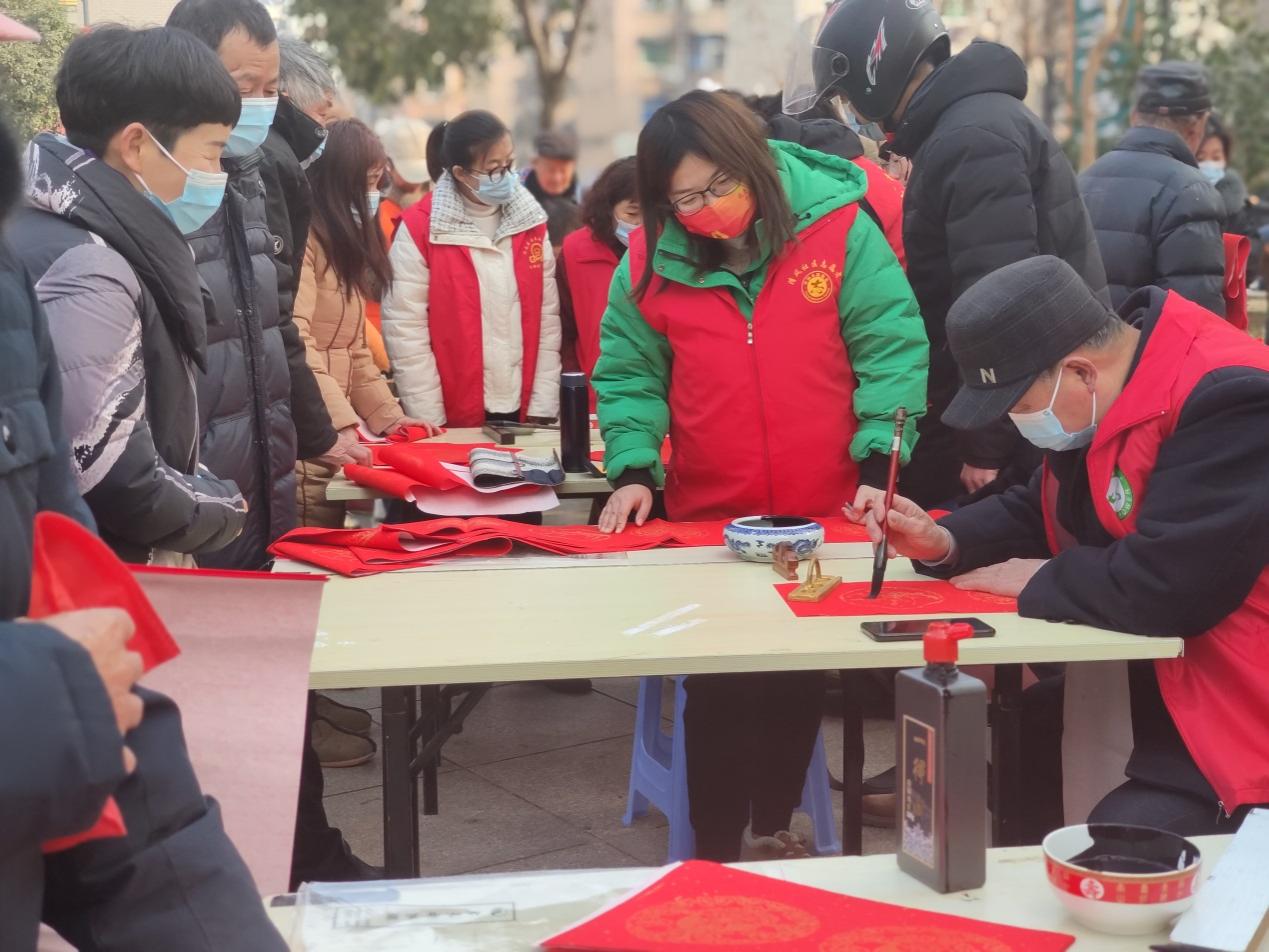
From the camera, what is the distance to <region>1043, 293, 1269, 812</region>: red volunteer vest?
7.47ft

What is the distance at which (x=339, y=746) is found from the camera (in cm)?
431

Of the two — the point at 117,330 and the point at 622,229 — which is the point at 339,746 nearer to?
the point at 622,229

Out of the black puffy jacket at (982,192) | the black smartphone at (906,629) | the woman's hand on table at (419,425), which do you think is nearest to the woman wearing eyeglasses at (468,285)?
the woman's hand on table at (419,425)

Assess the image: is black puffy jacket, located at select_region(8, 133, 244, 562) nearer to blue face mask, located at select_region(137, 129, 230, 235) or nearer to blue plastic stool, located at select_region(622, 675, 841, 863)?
Answer: blue face mask, located at select_region(137, 129, 230, 235)

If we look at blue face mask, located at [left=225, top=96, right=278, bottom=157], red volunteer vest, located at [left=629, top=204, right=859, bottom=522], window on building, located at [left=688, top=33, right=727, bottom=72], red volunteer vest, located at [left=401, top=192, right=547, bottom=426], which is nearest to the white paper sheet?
red volunteer vest, located at [left=629, top=204, right=859, bottom=522]

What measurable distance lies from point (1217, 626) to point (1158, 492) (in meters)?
0.22

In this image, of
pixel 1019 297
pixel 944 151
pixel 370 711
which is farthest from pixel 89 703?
pixel 370 711

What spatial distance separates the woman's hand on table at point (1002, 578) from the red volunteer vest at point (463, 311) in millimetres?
2550

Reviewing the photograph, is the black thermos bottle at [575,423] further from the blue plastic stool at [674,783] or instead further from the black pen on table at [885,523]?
the black pen on table at [885,523]

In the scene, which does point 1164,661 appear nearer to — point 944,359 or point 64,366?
point 944,359

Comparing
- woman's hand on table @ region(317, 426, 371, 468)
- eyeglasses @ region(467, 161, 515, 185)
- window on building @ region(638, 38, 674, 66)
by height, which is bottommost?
woman's hand on table @ region(317, 426, 371, 468)

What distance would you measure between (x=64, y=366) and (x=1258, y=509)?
67.5 inches

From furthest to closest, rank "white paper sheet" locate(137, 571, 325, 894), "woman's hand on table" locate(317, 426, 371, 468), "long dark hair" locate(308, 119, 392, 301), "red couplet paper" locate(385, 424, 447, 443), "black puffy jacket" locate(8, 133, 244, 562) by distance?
"long dark hair" locate(308, 119, 392, 301) < "red couplet paper" locate(385, 424, 447, 443) < "woman's hand on table" locate(317, 426, 371, 468) < "black puffy jacket" locate(8, 133, 244, 562) < "white paper sheet" locate(137, 571, 325, 894)

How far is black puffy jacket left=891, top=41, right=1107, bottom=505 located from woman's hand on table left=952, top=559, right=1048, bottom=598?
0.78 m
